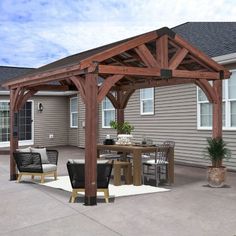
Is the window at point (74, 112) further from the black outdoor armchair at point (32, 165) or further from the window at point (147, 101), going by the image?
the black outdoor armchair at point (32, 165)

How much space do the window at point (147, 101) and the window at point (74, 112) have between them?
602 centimetres

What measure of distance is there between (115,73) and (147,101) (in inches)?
293

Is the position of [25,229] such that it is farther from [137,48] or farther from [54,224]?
[137,48]

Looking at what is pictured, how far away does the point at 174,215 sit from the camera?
18.8 feet

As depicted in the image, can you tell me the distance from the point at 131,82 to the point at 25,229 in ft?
21.8

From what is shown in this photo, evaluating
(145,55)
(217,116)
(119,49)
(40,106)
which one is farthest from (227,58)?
(40,106)

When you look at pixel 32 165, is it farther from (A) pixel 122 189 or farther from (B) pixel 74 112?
(B) pixel 74 112

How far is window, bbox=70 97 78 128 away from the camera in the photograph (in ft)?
64.7

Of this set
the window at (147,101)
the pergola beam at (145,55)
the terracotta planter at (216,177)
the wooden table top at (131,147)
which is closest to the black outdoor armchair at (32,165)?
the wooden table top at (131,147)

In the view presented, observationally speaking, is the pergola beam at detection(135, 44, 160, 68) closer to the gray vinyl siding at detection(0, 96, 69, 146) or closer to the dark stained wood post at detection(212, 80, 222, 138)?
the dark stained wood post at detection(212, 80, 222, 138)

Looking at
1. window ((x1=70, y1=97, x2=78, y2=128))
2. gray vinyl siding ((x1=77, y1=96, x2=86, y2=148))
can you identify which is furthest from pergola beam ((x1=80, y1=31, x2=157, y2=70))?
window ((x1=70, y1=97, x2=78, y2=128))

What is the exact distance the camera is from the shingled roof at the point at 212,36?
1110 cm

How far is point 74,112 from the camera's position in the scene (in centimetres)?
1991

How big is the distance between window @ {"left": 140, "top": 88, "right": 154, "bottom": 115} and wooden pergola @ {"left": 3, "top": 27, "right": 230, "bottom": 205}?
10.7 feet
